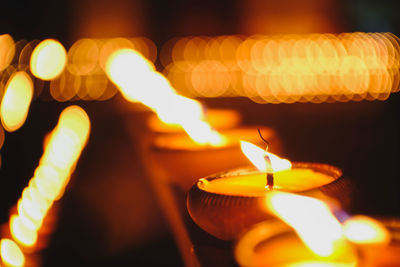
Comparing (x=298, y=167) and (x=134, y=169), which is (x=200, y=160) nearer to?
(x=298, y=167)

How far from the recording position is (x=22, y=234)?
1580 millimetres

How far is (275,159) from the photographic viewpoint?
616mm

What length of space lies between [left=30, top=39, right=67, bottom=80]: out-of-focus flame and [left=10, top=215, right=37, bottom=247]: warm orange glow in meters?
13.5

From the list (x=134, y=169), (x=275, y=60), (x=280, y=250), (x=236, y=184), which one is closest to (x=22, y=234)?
(x=134, y=169)

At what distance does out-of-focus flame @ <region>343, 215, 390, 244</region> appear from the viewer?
14.6 inches

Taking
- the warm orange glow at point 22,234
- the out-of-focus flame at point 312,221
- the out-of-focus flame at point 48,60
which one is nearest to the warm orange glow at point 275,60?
the out-of-focus flame at point 48,60

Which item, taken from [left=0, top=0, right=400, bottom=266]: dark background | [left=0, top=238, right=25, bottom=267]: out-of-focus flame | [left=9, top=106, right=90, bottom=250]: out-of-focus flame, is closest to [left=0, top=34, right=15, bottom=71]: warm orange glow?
[left=0, top=0, right=400, bottom=266]: dark background

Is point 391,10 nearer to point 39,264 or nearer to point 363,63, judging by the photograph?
point 363,63

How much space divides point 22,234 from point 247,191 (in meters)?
1.17

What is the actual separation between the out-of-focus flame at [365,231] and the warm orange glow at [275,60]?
10.5m

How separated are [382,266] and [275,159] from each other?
0.26 meters

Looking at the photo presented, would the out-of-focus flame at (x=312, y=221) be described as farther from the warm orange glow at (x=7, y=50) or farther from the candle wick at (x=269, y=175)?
the warm orange glow at (x=7, y=50)

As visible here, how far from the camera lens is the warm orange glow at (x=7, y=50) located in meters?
11.9

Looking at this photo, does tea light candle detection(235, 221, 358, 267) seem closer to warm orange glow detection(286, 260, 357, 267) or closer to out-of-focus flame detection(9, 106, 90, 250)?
warm orange glow detection(286, 260, 357, 267)
